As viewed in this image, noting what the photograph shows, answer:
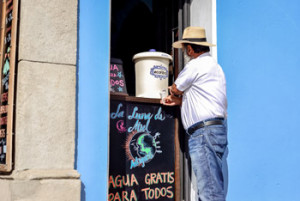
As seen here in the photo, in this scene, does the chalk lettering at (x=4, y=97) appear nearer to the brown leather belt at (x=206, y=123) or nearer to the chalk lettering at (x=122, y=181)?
the chalk lettering at (x=122, y=181)

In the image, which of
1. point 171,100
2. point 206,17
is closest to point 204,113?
point 171,100

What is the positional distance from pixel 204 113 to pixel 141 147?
2.95ft

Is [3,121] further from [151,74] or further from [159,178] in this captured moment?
→ [159,178]

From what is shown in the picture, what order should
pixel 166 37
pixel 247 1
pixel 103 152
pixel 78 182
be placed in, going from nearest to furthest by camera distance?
pixel 78 182, pixel 103 152, pixel 247 1, pixel 166 37

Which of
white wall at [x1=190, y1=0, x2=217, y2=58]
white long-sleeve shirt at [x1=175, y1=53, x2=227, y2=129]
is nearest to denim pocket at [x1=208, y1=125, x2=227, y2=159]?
white long-sleeve shirt at [x1=175, y1=53, x2=227, y2=129]

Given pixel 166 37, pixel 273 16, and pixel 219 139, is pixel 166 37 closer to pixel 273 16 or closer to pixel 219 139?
pixel 273 16

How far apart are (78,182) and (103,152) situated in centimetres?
38

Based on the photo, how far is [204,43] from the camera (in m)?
3.99

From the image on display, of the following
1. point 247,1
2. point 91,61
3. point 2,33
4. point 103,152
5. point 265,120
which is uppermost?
point 247,1

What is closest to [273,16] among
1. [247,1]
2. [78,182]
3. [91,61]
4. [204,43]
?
[247,1]

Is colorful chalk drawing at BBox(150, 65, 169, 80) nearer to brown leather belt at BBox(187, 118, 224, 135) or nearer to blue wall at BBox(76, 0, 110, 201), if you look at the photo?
blue wall at BBox(76, 0, 110, 201)

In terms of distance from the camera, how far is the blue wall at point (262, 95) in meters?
3.75

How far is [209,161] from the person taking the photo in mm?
3668

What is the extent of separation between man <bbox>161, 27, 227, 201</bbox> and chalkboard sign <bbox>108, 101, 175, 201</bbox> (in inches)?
19.2
